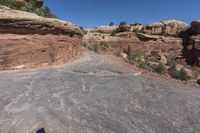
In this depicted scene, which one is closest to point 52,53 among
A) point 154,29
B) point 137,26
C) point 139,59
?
point 139,59

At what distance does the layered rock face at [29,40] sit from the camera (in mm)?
9406

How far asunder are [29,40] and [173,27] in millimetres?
36379

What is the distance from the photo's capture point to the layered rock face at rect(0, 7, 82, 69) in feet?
30.9

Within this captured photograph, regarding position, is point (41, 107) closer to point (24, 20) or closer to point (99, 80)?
point (99, 80)

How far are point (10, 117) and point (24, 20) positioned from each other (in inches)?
242

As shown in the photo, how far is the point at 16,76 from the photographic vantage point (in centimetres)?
809

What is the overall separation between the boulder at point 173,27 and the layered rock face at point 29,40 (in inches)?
1287

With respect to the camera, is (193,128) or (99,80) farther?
(99,80)

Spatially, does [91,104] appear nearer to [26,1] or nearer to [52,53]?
[52,53]

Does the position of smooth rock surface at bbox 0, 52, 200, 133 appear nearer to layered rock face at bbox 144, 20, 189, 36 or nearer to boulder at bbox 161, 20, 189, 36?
layered rock face at bbox 144, 20, 189, 36

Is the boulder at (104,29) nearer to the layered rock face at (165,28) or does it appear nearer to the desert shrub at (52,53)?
the layered rock face at (165,28)

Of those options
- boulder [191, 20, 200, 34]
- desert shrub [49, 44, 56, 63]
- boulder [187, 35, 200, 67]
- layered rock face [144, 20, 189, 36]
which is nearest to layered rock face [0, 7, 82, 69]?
desert shrub [49, 44, 56, 63]

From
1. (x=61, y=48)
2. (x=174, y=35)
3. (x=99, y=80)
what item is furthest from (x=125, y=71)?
(x=174, y=35)

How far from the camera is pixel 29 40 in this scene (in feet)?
33.6
